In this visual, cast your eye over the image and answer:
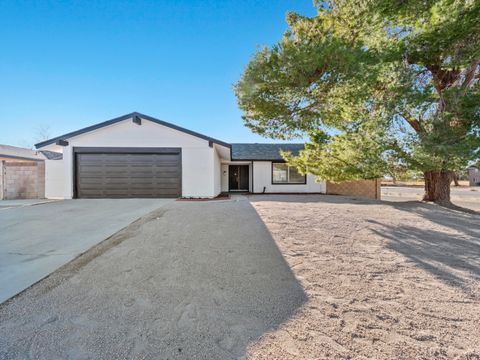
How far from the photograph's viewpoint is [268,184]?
14.8m

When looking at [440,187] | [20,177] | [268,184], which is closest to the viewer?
[440,187]

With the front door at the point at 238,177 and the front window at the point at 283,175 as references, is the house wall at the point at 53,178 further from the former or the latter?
the front window at the point at 283,175

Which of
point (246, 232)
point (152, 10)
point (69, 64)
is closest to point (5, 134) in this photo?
point (69, 64)

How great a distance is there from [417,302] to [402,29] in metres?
8.78

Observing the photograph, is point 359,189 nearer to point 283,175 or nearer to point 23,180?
point 283,175

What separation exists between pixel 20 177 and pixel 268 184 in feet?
45.5

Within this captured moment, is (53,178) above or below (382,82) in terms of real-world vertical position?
below

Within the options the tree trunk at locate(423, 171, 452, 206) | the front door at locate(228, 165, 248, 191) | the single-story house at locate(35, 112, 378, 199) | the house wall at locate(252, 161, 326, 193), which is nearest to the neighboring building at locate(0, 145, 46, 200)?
the single-story house at locate(35, 112, 378, 199)

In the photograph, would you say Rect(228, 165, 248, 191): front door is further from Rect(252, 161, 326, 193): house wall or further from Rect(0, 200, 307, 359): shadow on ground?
Rect(0, 200, 307, 359): shadow on ground

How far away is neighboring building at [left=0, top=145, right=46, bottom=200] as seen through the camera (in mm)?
10617

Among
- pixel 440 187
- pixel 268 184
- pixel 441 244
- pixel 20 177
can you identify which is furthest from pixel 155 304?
pixel 20 177

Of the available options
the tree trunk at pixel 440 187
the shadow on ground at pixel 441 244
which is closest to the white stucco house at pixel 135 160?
the shadow on ground at pixel 441 244

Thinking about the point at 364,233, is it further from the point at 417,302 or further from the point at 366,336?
the point at 366,336

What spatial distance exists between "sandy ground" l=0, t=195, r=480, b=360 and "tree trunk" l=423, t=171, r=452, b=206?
6.15 m
